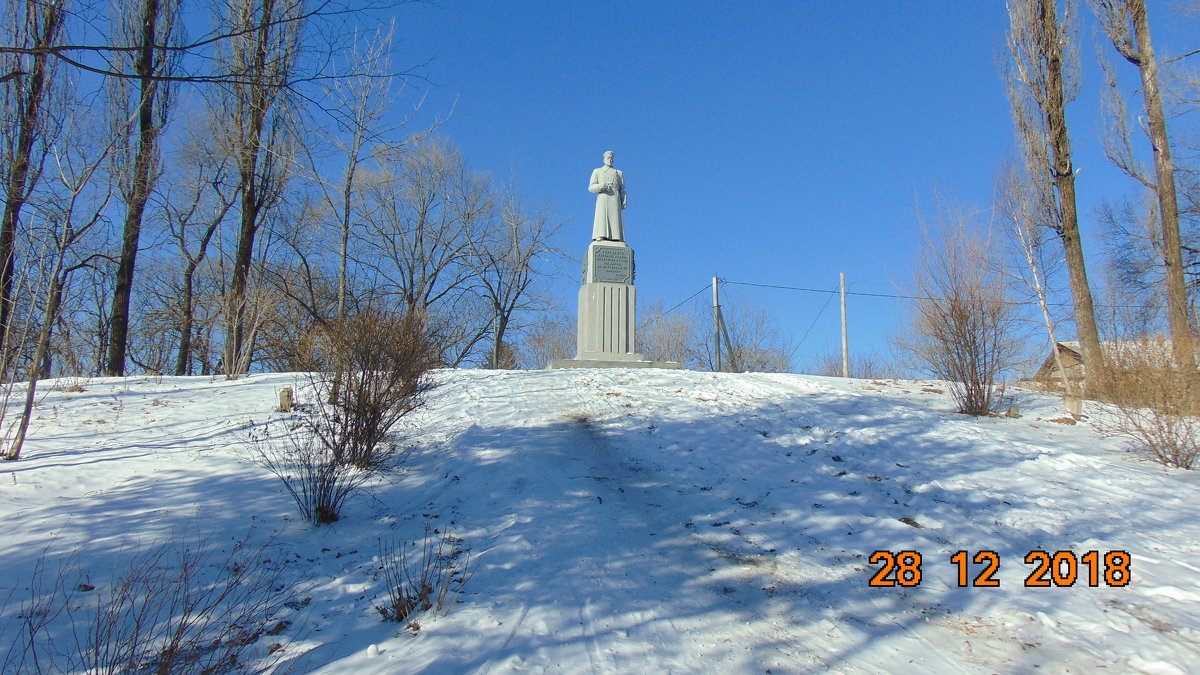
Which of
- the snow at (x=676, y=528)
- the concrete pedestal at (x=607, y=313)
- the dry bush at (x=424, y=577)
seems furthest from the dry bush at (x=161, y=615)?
the concrete pedestal at (x=607, y=313)

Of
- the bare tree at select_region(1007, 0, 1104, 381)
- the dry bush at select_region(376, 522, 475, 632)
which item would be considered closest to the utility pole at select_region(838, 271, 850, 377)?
the bare tree at select_region(1007, 0, 1104, 381)

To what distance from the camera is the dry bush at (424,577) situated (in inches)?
129

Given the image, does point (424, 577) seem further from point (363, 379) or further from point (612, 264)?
point (612, 264)

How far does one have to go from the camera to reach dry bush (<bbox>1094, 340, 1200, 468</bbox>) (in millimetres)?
6152

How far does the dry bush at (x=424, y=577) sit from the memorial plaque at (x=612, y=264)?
396 inches

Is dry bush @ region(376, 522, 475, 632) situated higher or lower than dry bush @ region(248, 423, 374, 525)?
lower

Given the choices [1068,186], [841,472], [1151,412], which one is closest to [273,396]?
[841,472]

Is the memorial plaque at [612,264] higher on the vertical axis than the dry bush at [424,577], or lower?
higher

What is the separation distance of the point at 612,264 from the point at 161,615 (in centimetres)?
1160

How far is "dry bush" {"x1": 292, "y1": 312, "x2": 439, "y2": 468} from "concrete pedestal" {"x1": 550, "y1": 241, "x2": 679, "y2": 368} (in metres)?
7.44

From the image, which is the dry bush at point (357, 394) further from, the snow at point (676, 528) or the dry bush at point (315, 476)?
the snow at point (676, 528)

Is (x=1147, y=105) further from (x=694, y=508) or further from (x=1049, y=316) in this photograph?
(x=694, y=508)

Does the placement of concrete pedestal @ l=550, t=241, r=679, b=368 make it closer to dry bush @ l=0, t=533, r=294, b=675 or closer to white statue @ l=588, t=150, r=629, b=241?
white statue @ l=588, t=150, r=629, b=241

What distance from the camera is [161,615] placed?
332 cm
